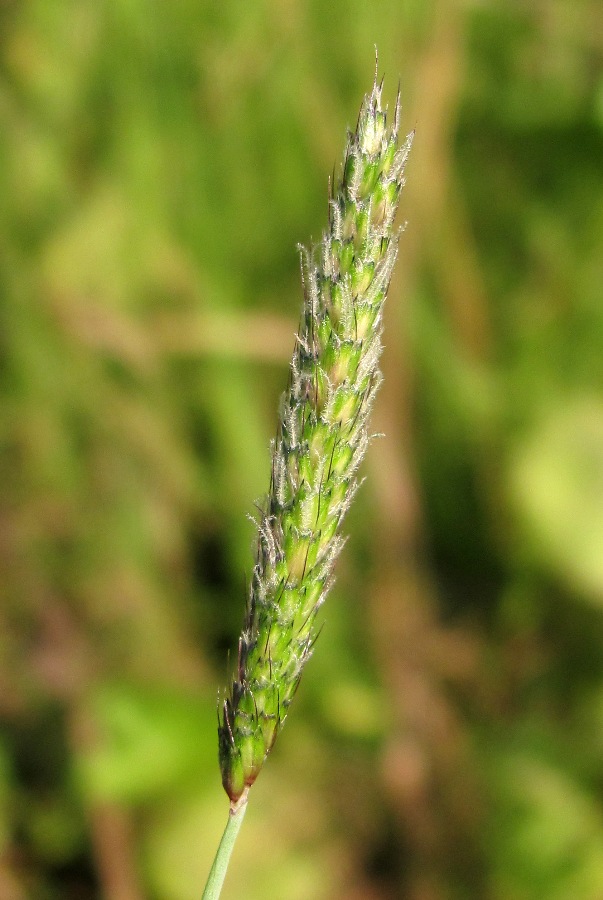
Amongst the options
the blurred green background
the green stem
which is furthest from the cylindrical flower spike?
the blurred green background

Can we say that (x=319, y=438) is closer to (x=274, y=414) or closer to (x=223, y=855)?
(x=223, y=855)

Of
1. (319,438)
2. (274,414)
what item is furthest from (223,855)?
(274,414)

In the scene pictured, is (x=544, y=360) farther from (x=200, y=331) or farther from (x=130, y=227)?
(x=130, y=227)

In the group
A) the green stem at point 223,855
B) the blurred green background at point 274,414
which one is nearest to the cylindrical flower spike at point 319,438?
the green stem at point 223,855

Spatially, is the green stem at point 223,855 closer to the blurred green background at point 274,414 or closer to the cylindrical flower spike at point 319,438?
the cylindrical flower spike at point 319,438

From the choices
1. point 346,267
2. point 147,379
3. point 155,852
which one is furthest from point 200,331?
point 346,267

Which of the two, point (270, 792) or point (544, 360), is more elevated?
point (544, 360)
